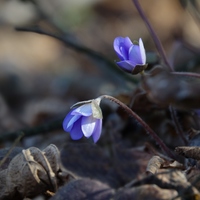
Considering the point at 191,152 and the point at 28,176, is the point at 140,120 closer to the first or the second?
the point at 191,152

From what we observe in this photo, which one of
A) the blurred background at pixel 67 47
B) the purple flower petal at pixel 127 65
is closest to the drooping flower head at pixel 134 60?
the purple flower petal at pixel 127 65

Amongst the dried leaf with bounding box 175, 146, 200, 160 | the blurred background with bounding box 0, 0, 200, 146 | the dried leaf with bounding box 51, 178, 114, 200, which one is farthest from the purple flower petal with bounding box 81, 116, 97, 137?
the blurred background with bounding box 0, 0, 200, 146

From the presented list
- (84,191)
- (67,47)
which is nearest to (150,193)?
(84,191)

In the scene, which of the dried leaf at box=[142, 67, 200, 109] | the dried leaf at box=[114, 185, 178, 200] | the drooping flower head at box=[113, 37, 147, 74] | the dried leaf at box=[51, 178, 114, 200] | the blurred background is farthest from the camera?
the blurred background

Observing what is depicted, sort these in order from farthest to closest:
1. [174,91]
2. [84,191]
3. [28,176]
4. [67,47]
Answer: [67,47]
[174,91]
[28,176]
[84,191]

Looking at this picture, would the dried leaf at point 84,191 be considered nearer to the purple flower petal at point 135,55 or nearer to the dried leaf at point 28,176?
the dried leaf at point 28,176

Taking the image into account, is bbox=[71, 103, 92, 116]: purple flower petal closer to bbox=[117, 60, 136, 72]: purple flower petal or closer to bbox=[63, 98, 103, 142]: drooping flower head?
bbox=[63, 98, 103, 142]: drooping flower head

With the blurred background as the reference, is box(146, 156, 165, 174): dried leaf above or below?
below
